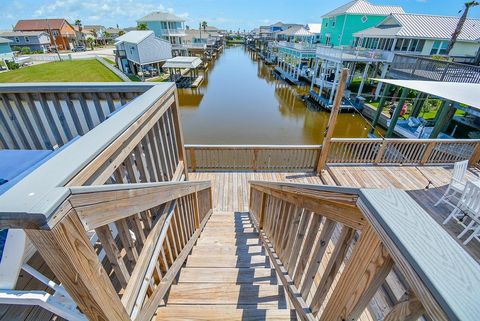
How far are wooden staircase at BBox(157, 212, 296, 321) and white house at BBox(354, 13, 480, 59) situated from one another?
19550 mm

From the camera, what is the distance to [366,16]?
800 inches

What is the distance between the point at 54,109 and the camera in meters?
2.23

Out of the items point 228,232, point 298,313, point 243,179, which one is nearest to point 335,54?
point 243,179

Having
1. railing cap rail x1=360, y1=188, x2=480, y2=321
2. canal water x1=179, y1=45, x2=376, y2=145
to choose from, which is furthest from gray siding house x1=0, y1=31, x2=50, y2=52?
railing cap rail x1=360, y1=188, x2=480, y2=321

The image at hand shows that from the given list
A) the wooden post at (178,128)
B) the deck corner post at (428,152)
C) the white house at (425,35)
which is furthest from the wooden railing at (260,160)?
the white house at (425,35)

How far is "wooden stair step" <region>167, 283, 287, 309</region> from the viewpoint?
1.74 metres

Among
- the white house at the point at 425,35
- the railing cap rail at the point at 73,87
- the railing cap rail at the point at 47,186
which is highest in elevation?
the white house at the point at 425,35

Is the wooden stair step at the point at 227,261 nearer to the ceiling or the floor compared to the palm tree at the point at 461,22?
nearer to the floor

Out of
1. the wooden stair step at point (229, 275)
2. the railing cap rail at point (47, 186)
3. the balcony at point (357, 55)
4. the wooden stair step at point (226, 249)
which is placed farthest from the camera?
the balcony at point (357, 55)

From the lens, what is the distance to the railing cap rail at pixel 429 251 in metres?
0.43

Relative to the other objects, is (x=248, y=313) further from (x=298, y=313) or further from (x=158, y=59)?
(x=158, y=59)

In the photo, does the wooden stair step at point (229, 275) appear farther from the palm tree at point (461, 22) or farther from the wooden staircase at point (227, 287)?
the palm tree at point (461, 22)

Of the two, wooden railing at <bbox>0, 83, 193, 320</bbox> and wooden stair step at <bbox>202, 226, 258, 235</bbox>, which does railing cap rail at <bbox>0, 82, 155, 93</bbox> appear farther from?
wooden stair step at <bbox>202, 226, 258, 235</bbox>

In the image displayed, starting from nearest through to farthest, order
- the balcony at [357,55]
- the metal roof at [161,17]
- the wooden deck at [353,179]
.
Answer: the wooden deck at [353,179], the balcony at [357,55], the metal roof at [161,17]
